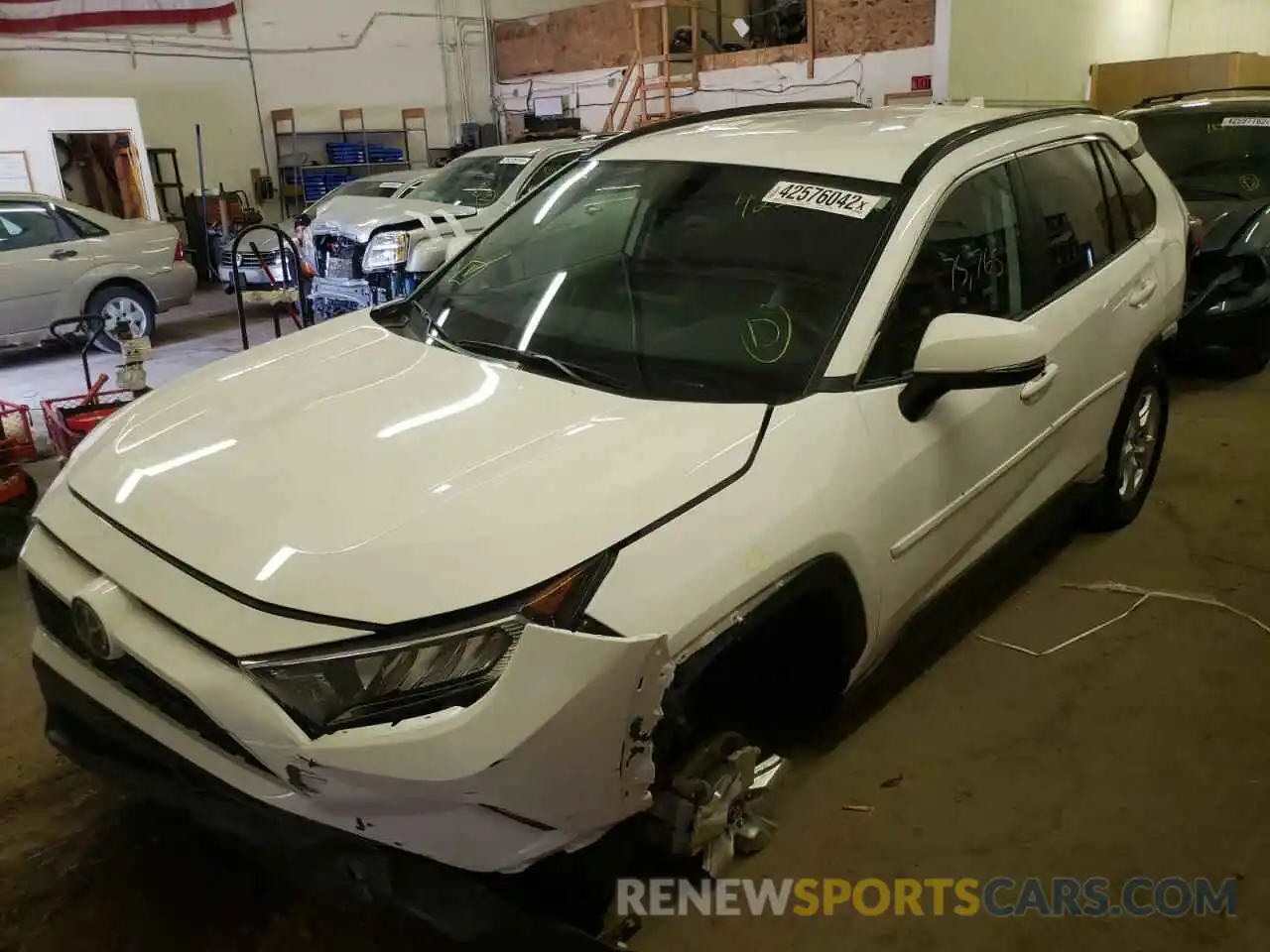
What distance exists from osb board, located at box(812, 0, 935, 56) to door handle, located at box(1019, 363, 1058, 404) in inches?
337

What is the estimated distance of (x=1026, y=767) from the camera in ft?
8.45

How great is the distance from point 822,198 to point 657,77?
1132cm

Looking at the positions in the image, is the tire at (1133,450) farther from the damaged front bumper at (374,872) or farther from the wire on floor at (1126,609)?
the damaged front bumper at (374,872)

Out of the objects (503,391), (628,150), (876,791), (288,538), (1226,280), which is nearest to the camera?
(288,538)

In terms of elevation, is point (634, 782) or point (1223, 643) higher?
point (634, 782)

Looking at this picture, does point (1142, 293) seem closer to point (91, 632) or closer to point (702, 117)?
point (702, 117)

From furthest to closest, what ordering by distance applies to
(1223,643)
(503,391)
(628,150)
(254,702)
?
(1223,643) < (628,150) < (503,391) < (254,702)

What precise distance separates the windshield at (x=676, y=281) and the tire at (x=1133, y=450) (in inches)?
62.0

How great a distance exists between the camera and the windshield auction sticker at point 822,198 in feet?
7.75

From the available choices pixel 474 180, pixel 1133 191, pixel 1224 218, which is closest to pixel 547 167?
pixel 474 180

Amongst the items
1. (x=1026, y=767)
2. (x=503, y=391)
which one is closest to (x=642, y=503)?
(x=503, y=391)

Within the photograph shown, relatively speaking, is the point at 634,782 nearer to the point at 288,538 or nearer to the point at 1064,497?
the point at 288,538

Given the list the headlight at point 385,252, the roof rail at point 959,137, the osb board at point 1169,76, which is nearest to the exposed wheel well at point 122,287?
the headlight at point 385,252

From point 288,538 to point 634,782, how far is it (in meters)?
0.71
